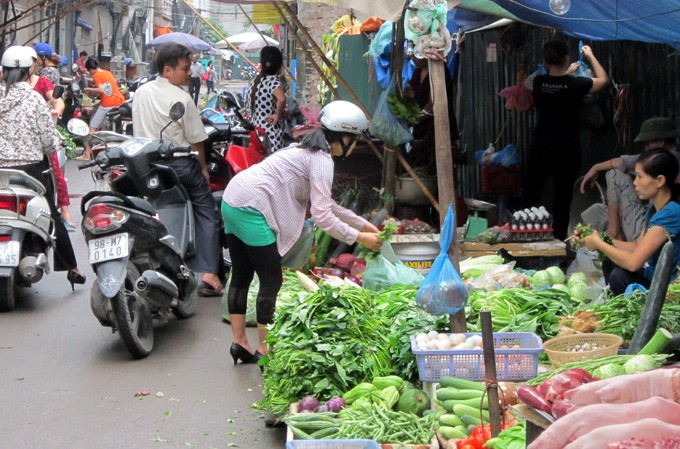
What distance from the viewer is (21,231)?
27.4ft

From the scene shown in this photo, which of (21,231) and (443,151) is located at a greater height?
(443,151)

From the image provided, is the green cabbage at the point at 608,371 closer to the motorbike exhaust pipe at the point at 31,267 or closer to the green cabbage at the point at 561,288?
the green cabbage at the point at 561,288

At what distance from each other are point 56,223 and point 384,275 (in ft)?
10.8

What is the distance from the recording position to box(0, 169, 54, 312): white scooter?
324 inches

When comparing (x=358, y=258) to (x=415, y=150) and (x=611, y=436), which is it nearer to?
(x=415, y=150)

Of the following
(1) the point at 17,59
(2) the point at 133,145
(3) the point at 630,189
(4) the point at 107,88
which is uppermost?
(1) the point at 17,59

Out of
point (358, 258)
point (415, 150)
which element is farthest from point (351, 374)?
point (415, 150)

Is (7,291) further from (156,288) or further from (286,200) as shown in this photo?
(286,200)

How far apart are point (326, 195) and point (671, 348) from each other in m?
2.38

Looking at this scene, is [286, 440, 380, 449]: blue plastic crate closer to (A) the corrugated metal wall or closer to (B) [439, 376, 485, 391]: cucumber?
(B) [439, 376, 485, 391]: cucumber

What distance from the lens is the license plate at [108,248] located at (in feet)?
22.9

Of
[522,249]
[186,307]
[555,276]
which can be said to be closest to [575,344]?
[555,276]

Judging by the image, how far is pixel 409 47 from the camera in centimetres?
1080

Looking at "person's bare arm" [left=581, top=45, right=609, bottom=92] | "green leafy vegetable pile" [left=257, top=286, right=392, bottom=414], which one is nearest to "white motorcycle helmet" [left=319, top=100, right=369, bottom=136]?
"green leafy vegetable pile" [left=257, top=286, right=392, bottom=414]
